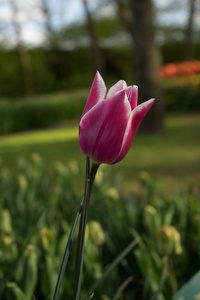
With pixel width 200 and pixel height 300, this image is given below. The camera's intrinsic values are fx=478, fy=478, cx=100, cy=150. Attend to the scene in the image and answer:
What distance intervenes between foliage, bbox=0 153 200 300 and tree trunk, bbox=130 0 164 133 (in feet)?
16.9

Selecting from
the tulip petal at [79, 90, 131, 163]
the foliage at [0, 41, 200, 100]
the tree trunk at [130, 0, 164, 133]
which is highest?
the tulip petal at [79, 90, 131, 163]

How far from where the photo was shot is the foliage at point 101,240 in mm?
1552

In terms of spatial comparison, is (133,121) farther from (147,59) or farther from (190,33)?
(190,33)

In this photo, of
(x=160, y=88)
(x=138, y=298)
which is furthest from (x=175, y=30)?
(x=138, y=298)

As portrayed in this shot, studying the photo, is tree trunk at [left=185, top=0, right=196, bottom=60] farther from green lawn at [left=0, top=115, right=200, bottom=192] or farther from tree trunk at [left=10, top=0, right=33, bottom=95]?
green lawn at [left=0, top=115, right=200, bottom=192]

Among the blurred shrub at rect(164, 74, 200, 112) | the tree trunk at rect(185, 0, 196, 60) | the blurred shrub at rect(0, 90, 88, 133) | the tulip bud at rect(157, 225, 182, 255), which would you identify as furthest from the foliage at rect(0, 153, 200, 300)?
the tree trunk at rect(185, 0, 196, 60)

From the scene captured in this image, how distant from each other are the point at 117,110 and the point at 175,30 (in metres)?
31.4

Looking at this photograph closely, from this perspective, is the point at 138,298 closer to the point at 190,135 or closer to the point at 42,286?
the point at 42,286

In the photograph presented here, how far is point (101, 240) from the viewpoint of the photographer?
5.77 feet

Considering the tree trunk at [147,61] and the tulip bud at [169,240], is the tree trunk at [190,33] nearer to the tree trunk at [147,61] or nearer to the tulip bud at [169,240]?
the tree trunk at [147,61]

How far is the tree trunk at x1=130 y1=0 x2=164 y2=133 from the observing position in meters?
7.71

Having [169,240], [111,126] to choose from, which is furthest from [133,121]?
[169,240]

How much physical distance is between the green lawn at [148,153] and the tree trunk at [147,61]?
13.3 inches

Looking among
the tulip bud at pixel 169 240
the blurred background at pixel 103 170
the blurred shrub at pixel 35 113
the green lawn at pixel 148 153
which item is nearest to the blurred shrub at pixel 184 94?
the blurred background at pixel 103 170
